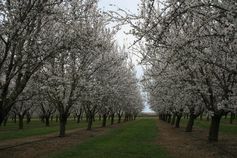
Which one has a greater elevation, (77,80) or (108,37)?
(108,37)

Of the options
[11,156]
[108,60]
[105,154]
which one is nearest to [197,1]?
[105,154]

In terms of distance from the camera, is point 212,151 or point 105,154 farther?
point 212,151

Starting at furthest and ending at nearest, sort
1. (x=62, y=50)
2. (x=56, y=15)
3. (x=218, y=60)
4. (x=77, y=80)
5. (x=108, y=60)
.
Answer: (x=108, y=60) < (x=77, y=80) < (x=218, y=60) < (x=62, y=50) < (x=56, y=15)

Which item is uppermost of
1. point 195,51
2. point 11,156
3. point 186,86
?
point 195,51

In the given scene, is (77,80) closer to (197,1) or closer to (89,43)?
(89,43)

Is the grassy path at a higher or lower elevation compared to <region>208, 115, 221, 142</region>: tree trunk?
lower

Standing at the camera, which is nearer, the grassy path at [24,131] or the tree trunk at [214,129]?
the tree trunk at [214,129]

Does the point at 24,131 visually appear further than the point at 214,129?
Yes

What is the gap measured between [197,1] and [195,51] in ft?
20.6

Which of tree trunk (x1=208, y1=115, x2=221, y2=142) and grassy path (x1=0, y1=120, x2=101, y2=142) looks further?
grassy path (x1=0, y1=120, x2=101, y2=142)

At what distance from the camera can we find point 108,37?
3631cm

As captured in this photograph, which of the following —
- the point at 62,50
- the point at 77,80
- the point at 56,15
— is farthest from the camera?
the point at 77,80

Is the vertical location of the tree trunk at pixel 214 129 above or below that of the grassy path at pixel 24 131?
above

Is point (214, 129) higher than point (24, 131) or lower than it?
higher
